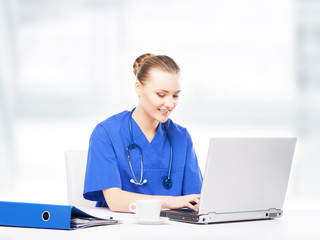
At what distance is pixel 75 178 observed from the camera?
1937 mm

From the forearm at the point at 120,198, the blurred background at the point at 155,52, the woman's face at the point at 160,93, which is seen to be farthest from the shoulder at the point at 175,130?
the blurred background at the point at 155,52

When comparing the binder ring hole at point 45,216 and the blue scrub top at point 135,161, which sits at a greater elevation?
the blue scrub top at point 135,161

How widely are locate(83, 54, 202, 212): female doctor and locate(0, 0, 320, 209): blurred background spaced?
5.30ft

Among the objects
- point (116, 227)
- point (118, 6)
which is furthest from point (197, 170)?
point (118, 6)

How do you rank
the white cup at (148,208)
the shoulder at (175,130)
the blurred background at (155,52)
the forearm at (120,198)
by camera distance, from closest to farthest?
the white cup at (148,208) → the forearm at (120,198) → the shoulder at (175,130) → the blurred background at (155,52)

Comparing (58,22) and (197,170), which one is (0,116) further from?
(197,170)

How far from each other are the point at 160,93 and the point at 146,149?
0.22m

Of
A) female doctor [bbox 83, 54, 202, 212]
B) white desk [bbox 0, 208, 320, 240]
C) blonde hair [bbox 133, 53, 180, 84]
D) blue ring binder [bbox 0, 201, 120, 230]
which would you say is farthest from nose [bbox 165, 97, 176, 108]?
blue ring binder [bbox 0, 201, 120, 230]

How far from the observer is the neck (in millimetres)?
1914

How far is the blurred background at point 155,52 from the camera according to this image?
11.7 feet

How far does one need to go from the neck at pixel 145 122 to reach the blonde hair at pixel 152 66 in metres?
0.12

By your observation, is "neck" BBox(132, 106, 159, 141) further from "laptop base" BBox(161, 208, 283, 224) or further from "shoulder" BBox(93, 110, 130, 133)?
"laptop base" BBox(161, 208, 283, 224)

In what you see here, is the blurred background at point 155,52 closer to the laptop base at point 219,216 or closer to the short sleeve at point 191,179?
the short sleeve at point 191,179

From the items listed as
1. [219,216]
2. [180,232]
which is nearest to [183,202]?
[219,216]
